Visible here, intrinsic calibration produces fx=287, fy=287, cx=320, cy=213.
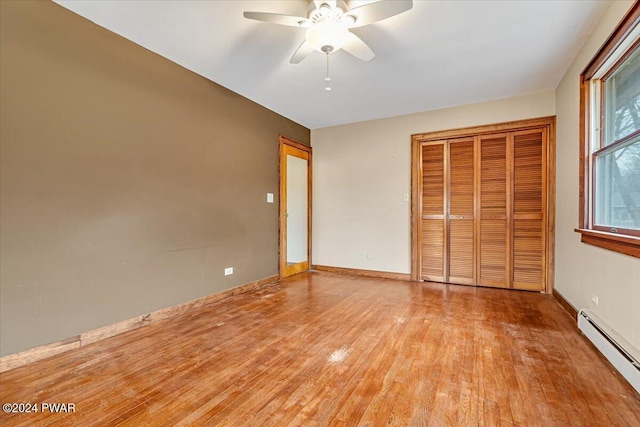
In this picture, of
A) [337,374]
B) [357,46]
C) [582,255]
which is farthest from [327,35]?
[582,255]

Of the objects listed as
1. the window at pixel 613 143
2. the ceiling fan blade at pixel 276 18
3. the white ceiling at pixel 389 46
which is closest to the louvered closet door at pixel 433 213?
the white ceiling at pixel 389 46

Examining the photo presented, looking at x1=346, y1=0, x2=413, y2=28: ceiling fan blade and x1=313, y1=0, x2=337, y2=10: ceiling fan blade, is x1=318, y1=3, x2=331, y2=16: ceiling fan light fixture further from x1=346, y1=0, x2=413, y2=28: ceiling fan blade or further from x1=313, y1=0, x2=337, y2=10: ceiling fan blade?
x1=346, y1=0, x2=413, y2=28: ceiling fan blade

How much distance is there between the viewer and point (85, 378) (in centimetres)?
188

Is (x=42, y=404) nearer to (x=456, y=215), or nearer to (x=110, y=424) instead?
(x=110, y=424)

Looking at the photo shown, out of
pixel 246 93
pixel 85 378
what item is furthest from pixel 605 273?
pixel 246 93

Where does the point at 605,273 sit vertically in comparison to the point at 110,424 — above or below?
above

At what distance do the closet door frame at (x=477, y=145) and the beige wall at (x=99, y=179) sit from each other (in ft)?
9.00

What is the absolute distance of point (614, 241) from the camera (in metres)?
2.13

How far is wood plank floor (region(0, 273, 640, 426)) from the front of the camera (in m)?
1.53

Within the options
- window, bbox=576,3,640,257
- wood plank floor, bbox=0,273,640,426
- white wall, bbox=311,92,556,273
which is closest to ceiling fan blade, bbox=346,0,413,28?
window, bbox=576,3,640,257

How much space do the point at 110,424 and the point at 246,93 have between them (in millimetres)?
3529

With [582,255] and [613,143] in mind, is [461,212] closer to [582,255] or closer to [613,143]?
[582,255]

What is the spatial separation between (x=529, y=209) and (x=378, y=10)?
3.36 metres

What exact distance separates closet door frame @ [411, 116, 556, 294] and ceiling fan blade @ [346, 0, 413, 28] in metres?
2.72
